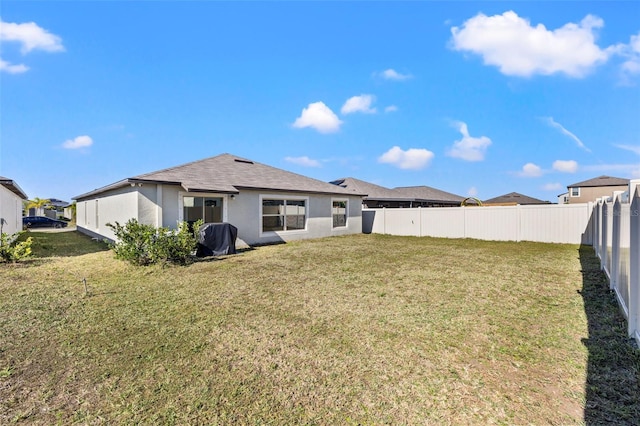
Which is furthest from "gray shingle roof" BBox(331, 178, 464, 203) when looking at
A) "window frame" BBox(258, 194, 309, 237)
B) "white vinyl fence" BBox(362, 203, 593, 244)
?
"window frame" BBox(258, 194, 309, 237)

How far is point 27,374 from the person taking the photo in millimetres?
3035

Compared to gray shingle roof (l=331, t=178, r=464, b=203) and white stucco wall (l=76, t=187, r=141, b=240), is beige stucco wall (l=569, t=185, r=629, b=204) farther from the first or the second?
white stucco wall (l=76, t=187, r=141, b=240)

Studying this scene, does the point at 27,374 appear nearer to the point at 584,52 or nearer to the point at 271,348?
the point at 271,348

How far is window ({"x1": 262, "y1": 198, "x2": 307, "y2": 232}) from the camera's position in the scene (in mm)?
13962

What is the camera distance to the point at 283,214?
48.2 ft

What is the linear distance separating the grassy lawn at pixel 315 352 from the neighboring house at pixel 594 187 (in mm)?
41185

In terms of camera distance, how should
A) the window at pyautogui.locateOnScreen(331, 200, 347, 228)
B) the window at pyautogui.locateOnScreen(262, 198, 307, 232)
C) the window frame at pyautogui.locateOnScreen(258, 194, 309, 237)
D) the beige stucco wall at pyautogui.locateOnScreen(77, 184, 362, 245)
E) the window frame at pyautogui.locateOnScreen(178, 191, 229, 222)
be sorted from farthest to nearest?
the window at pyautogui.locateOnScreen(331, 200, 347, 228) → the window at pyautogui.locateOnScreen(262, 198, 307, 232) → the window frame at pyautogui.locateOnScreen(258, 194, 309, 237) → the window frame at pyautogui.locateOnScreen(178, 191, 229, 222) → the beige stucco wall at pyautogui.locateOnScreen(77, 184, 362, 245)

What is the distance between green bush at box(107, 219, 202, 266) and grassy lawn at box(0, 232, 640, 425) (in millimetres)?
1503

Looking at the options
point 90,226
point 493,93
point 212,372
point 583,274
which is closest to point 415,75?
point 493,93

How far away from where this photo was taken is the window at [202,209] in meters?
11.3

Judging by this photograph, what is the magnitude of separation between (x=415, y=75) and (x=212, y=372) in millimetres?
15523

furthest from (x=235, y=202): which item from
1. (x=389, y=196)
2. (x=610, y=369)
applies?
(x=389, y=196)

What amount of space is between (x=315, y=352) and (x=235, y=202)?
394 inches

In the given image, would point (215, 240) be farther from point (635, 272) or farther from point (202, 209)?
point (635, 272)
